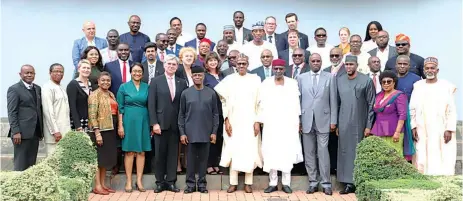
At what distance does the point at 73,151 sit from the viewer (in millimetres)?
7648

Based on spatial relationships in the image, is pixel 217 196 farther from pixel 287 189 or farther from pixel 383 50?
pixel 383 50

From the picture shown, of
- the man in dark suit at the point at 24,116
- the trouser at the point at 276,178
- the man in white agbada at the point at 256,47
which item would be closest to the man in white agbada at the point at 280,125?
the trouser at the point at 276,178

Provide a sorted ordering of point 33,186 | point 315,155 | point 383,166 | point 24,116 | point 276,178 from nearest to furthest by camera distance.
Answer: point 33,186, point 383,166, point 24,116, point 276,178, point 315,155

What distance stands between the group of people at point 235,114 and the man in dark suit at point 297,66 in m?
0.03

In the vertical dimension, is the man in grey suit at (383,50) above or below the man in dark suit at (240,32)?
below

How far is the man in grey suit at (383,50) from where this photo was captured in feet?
35.5

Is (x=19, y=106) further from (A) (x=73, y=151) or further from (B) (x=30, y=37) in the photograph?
(B) (x=30, y=37)

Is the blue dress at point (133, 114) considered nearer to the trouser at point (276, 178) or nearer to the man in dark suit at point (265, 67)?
the man in dark suit at point (265, 67)

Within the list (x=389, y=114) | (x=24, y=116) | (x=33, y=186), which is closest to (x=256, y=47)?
(x=389, y=114)

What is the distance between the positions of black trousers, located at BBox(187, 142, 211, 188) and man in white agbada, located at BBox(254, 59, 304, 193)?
2.76ft

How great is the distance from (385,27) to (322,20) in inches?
47.1

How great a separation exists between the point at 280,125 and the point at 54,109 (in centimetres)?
320

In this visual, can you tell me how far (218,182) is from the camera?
10250 millimetres

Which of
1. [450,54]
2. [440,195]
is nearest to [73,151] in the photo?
[440,195]
